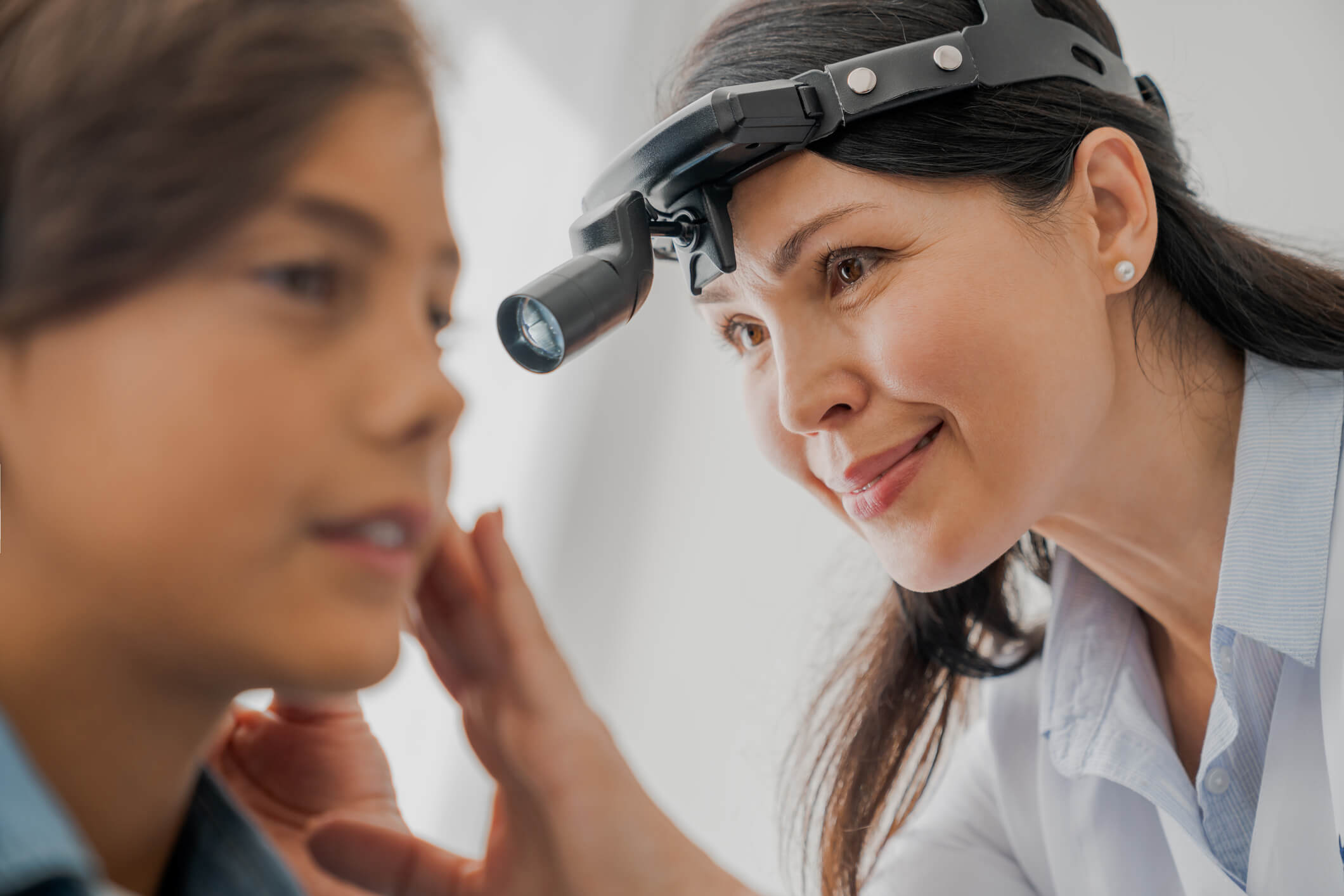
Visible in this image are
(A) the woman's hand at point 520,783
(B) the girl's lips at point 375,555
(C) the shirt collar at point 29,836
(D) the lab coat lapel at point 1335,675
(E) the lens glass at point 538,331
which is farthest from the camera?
(D) the lab coat lapel at point 1335,675

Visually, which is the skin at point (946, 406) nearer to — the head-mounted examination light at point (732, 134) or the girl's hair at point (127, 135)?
the head-mounted examination light at point (732, 134)

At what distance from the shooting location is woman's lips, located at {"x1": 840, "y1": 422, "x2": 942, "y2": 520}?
863mm

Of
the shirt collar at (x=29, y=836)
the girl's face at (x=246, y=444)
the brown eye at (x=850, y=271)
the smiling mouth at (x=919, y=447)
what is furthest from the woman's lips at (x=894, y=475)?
the shirt collar at (x=29, y=836)

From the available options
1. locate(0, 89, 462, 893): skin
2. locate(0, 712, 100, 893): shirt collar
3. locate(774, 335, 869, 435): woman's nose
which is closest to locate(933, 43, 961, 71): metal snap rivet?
locate(774, 335, 869, 435): woman's nose

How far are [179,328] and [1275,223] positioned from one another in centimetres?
137

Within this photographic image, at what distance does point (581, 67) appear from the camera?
68.9 inches

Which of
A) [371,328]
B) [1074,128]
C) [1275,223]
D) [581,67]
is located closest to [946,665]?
[1074,128]

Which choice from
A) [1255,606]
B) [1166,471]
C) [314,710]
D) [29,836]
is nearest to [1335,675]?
[1255,606]

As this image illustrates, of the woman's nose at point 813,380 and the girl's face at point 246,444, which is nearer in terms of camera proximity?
the girl's face at point 246,444

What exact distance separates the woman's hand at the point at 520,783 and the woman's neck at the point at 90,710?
14 centimetres

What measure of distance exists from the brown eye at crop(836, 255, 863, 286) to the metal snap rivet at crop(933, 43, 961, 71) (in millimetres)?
163

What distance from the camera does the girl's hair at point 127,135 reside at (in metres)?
0.43

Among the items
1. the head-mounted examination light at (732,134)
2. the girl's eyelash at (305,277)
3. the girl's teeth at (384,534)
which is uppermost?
the girl's eyelash at (305,277)

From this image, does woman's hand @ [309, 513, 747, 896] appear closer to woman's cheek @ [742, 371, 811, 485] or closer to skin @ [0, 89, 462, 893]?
skin @ [0, 89, 462, 893]
